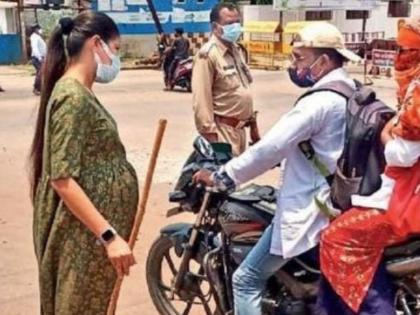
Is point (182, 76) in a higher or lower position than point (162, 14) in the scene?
lower

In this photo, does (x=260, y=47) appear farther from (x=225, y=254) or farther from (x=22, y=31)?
(x=225, y=254)

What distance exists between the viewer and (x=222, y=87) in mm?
5527

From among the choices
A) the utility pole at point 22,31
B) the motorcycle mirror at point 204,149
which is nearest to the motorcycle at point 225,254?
the motorcycle mirror at point 204,149

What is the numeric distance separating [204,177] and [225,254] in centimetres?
42

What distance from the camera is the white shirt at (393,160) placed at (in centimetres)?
298

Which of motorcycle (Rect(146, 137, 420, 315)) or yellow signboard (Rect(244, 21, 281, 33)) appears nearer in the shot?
motorcycle (Rect(146, 137, 420, 315))

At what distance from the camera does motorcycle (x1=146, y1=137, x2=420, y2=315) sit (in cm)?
336

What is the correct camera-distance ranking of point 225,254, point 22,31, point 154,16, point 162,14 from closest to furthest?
point 225,254 < point 154,16 < point 162,14 < point 22,31

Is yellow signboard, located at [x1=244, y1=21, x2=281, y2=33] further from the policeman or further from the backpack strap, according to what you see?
the backpack strap

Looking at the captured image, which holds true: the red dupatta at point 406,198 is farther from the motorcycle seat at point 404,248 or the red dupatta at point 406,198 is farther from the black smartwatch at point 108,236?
the black smartwatch at point 108,236

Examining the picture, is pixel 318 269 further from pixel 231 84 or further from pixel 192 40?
pixel 192 40

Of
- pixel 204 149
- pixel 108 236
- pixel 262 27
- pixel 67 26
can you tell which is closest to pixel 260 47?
pixel 262 27

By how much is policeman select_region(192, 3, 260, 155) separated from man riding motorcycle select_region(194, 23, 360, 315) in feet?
5.74

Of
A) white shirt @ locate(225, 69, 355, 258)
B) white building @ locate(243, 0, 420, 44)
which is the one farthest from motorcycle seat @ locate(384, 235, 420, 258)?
white building @ locate(243, 0, 420, 44)
